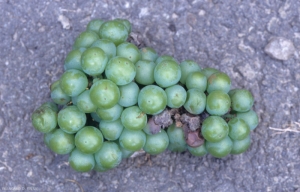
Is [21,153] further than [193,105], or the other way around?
[21,153]

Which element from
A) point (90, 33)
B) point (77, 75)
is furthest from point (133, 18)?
point (77, 75)

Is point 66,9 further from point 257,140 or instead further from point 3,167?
point 257,140

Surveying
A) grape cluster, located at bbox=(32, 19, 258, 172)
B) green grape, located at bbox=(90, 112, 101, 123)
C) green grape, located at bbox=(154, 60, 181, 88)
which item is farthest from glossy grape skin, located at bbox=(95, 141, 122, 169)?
green grape, located at bbox=(154, 60, 181, 88)

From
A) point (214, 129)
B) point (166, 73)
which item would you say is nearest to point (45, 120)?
point (166, 73)

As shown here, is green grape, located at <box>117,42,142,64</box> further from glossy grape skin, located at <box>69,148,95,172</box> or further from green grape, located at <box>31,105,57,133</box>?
glossy grape skin, located at <box>69,148,95,172</box>

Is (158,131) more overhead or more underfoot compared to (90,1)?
more underfoot

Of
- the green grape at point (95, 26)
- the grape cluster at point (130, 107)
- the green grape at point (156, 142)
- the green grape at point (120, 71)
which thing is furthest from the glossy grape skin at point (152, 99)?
the green grape at point (95, 26)

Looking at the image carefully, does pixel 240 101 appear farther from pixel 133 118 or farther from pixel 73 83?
pixel 73 83

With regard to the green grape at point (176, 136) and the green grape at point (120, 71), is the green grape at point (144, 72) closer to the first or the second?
the green grape at point (120, 71)
